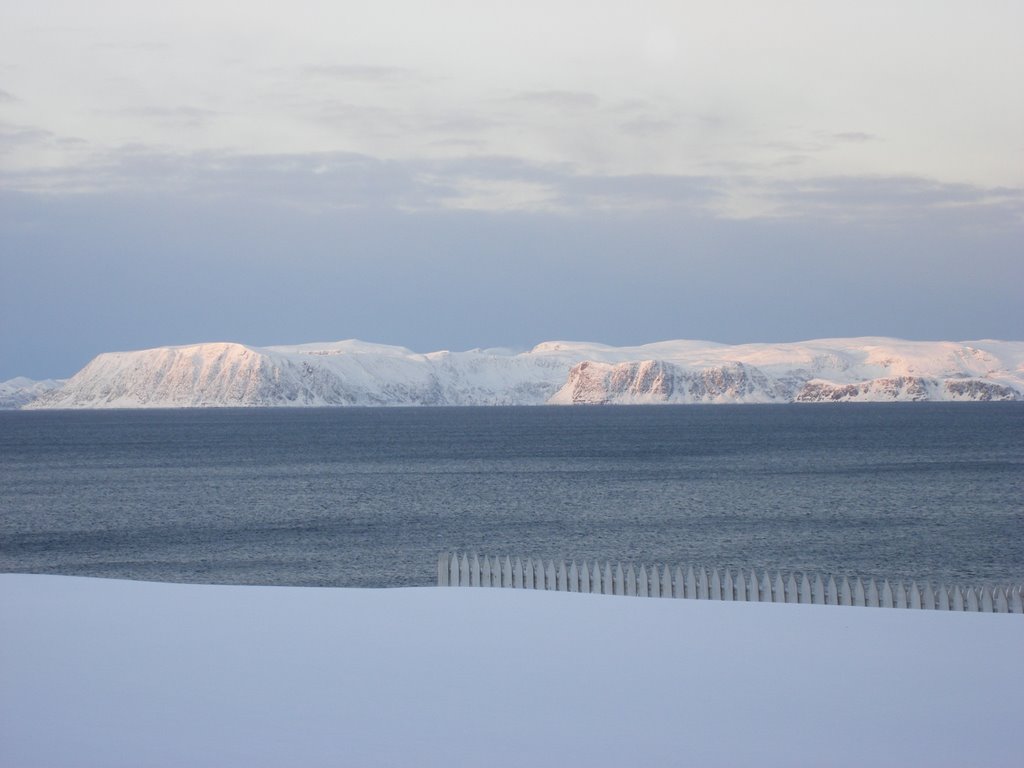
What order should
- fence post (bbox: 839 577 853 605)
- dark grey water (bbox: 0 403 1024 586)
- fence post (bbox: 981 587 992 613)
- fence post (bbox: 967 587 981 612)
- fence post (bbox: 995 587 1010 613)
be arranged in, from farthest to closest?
dark grey water (bbox: 0 403 1024 586)
fence post (bbox: 839 577 853 605)
fence post (bbox: 995 587 1010 613)
fence post (bbox: 981 587 992 613)
fence post (bbox: 967 587 981 612)

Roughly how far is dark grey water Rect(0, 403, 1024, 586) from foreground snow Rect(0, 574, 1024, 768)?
16.9m

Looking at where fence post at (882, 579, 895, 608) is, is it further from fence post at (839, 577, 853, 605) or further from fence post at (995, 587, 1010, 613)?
fence post at (995, 587, 1010, 613)

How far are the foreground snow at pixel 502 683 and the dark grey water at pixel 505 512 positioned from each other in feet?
55.6

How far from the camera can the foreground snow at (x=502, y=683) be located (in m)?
8.28

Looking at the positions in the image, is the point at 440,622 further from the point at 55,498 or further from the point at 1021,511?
the point at 55,498

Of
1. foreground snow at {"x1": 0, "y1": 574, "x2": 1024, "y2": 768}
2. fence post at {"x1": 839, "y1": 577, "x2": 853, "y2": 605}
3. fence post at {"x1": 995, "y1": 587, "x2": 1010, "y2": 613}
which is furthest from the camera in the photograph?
fence post at {"x1": 839, "y1": 577, "x2": 853, "y2": 605}

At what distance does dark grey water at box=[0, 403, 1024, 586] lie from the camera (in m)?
33.6

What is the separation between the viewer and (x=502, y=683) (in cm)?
1009

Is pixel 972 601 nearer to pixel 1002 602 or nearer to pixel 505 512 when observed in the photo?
pixel 1002 602

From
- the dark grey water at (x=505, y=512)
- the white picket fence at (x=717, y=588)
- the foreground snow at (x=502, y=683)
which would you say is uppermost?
the foreground snow at (x=502, y=683)

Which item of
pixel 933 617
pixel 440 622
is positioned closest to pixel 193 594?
pixel 440 622

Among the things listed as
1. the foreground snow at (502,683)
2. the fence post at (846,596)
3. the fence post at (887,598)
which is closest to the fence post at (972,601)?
the foreground snow at (502,683)

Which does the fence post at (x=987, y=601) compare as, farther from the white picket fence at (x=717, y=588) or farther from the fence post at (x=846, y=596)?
the fence post at (x=846, y=596)

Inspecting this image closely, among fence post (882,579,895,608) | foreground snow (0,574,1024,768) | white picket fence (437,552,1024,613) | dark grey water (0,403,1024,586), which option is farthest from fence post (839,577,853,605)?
dark grey water (0,403,1024,586)
